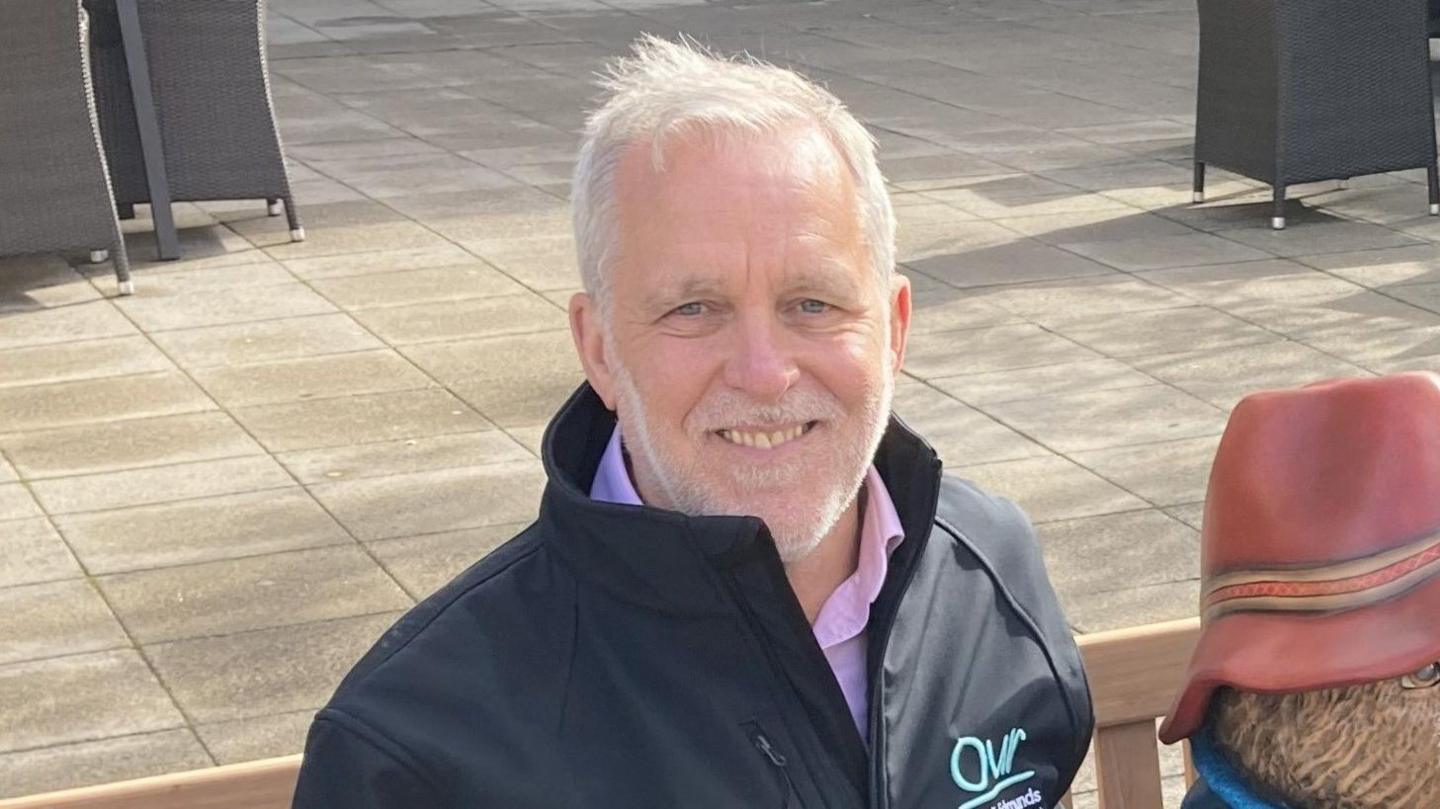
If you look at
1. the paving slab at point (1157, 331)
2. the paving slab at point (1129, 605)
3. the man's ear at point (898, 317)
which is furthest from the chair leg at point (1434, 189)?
the man's ear at point (898, 317)

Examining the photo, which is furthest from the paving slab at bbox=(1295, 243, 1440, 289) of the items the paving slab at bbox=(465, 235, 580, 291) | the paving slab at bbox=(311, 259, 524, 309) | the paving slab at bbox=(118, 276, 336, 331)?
the paving slab at bbox=(118, 276, 336, 331)

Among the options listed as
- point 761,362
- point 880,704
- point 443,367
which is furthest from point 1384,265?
point 761,362

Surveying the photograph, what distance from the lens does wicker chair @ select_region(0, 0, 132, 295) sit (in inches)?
337

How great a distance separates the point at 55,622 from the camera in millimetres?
5672

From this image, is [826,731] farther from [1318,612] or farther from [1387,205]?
[1387,205]

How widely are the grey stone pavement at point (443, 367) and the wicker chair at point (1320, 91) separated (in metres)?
0.23

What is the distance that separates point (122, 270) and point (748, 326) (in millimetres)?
6627

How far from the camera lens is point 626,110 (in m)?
2.54

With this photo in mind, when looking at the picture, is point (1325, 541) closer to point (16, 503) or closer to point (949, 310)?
point (16, 503)

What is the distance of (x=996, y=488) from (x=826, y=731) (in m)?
3.96

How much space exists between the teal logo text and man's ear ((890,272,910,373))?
430 millimetres

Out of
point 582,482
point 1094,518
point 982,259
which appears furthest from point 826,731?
point 982,259

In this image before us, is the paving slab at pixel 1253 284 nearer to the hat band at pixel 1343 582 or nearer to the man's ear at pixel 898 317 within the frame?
the man's ear at pixel 898 317

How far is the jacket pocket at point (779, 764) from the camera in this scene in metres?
2.54
